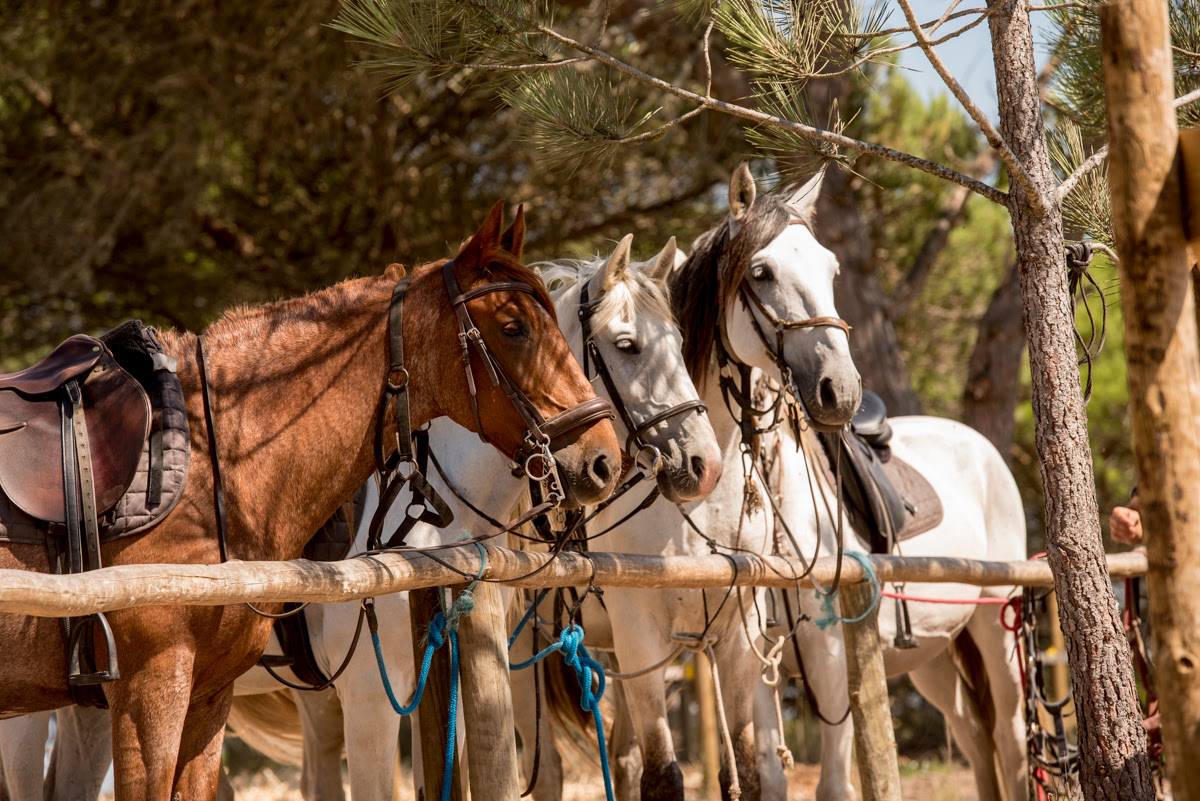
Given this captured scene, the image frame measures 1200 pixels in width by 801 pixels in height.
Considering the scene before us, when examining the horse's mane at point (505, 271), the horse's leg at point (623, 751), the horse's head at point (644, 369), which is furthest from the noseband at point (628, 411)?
the horse's leg at point (623, 751)

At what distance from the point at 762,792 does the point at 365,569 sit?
2008mm

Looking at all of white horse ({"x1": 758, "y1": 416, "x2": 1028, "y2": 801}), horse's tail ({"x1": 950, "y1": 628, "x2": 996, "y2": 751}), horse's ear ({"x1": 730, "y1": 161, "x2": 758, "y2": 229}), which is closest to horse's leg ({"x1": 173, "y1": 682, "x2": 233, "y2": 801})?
white horse ({"x1": 758, "y1": 416, "x2": 1028, "y2": 801})

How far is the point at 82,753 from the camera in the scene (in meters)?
3.34

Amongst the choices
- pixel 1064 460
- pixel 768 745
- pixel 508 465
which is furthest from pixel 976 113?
pixel 768 745

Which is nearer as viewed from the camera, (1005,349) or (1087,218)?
(1087,218)

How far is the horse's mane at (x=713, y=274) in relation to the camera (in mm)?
3625

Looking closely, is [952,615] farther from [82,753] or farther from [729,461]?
[82,753]

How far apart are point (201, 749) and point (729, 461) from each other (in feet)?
6.45

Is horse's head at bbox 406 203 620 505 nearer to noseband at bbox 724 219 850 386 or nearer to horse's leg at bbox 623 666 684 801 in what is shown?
noseband at bbox 724 219 850 386

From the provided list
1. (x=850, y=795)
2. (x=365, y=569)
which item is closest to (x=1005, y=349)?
(x=850, y=795)

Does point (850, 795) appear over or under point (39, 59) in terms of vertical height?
under

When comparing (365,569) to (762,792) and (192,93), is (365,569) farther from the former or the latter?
(192,93)

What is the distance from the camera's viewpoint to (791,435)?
411cm

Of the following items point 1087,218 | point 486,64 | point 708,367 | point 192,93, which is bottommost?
point 708,367
